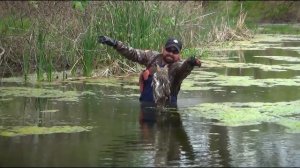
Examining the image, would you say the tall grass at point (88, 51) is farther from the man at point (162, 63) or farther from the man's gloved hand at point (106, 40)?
the man's gloved hand at point (106, 40)

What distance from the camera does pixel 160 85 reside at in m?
8.24

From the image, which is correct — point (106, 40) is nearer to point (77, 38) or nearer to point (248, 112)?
point (248, 112)

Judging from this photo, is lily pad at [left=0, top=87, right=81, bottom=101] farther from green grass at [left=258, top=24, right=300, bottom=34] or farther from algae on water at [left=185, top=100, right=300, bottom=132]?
green grass at [left=258, top=24, right=300, bottom=34]

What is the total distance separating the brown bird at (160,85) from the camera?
27.0ft

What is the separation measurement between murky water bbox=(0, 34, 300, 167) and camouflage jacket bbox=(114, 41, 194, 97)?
334 mm

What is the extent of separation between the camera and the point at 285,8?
3272 centimetres

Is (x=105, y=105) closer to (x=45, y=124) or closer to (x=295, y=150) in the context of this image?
(x=45, y=124)

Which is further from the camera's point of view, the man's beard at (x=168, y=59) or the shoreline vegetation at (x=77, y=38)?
the shoreline vegetation at (x=77, y=38)

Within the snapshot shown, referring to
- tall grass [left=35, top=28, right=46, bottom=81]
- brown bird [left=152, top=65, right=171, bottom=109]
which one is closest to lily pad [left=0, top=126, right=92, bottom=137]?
brown bird [left=152, top=65, right=171, bottom=109]

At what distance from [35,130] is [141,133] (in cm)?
109

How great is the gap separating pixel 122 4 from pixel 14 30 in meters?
2.07

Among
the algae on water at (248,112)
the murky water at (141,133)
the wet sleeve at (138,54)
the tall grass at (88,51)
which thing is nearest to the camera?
the murky water at (141,133)

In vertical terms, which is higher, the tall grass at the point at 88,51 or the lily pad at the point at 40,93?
the tall grass at the point at 88,51

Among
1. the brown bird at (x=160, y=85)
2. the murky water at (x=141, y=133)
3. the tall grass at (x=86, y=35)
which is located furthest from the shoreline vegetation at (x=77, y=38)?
the brown bird at (x=160, y=85)
